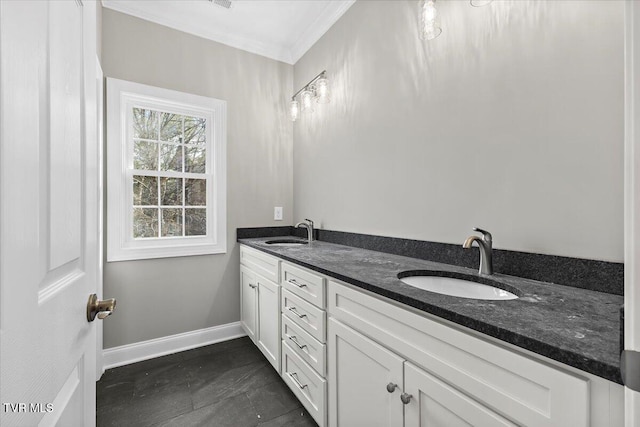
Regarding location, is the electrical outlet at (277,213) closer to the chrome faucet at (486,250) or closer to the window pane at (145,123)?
the window pane at (145,123)

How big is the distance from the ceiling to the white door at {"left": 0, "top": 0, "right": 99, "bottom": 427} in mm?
1870

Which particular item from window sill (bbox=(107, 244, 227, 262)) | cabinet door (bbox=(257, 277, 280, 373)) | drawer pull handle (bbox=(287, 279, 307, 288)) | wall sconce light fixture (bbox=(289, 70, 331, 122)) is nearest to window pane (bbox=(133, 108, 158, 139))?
window sill (bbox=(107, 244, 227, 262))

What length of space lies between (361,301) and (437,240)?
0.63 m

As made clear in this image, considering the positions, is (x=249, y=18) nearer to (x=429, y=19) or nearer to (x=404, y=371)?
(x=429, y=19)

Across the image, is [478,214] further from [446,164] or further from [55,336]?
[55,336]

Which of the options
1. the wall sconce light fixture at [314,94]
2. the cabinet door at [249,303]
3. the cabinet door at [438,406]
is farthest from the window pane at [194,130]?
the cabinet door at [438,406]

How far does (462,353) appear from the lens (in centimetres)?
78

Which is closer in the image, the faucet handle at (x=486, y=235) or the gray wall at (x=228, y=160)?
the faucet handle at (x=486, y=235)

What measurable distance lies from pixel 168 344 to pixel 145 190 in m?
1.30

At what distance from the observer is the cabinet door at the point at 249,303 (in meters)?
2.27

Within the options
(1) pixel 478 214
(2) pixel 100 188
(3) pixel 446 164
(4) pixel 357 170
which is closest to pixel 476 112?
(3) pixel 446 164

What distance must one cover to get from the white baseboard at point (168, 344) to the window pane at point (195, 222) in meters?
0.87

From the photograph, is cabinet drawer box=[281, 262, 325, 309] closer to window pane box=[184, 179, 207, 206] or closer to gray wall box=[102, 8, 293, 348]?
gray wall box=[102, 8, 293, 348]

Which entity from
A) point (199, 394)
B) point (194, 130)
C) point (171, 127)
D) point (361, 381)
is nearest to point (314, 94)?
point (194, 130)
